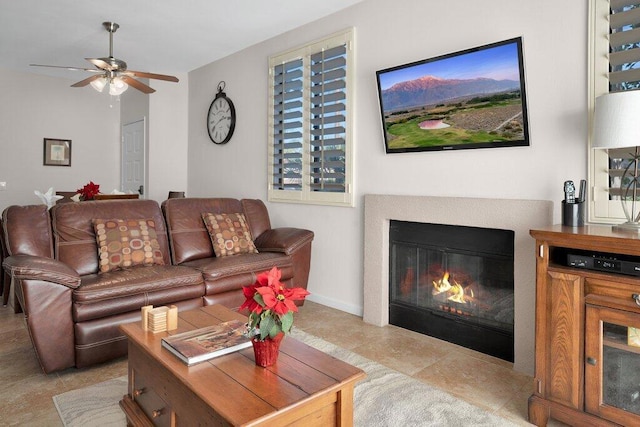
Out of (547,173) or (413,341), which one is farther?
(413,341)

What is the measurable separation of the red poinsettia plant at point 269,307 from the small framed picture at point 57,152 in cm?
605

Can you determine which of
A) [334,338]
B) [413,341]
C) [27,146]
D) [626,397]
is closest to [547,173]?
[626,397]

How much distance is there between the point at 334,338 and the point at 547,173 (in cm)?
183

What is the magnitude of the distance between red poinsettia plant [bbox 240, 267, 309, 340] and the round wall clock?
12.7 ft

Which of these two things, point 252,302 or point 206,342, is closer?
point 252,302

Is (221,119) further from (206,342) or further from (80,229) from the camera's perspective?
(206,342)

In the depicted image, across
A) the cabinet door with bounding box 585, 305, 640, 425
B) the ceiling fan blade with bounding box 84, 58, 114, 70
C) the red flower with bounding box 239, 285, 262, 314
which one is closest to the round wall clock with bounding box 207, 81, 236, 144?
the ceiling fan blade with bounding box 84, 58, 114, 70

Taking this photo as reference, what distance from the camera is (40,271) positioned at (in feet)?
7.68

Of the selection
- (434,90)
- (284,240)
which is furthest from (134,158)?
(434,90)

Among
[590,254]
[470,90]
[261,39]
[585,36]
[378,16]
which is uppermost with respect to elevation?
[261,39]

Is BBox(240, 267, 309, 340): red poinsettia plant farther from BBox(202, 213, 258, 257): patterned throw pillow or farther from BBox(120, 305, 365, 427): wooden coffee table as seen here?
BBox(202, 213, 258, 257): patterned throw pillow

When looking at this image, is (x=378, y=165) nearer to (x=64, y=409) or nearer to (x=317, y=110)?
(x=317, y=110)

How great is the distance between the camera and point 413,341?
120 inches

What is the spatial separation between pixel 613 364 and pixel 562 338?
208 mm
